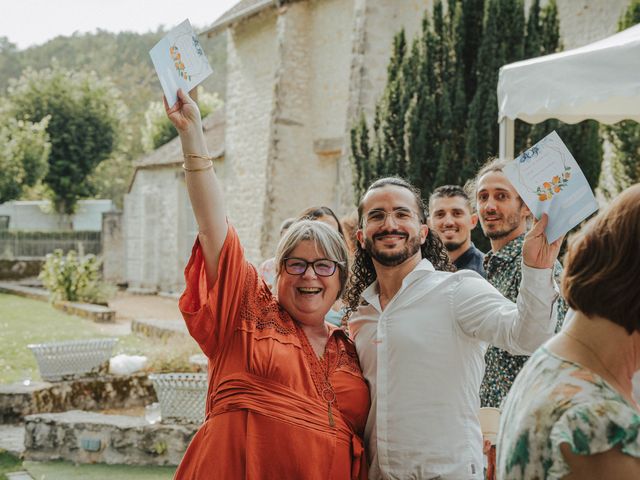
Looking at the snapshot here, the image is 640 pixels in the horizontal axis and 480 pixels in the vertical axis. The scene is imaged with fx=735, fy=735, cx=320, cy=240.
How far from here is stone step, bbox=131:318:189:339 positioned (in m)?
10.7

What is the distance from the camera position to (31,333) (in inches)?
517

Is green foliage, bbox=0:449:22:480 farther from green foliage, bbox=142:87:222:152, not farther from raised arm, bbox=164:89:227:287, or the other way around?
green foliage, bbox=142:87:222:152

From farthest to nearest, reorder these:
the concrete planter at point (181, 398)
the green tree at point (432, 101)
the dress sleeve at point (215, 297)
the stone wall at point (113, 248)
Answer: the stone wall at point (113, 248), the green tree at point (432, 101), the concrete planter at point (181, 398), the dress sleeve at point (215, 297)

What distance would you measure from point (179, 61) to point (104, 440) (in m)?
4.35

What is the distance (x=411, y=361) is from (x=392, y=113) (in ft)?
25.7

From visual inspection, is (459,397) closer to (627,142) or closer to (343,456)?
(343,456)

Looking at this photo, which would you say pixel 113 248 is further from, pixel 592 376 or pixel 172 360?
pixel 592 376

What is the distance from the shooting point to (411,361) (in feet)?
7.72

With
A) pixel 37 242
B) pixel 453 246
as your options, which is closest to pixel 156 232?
pixel 37 242

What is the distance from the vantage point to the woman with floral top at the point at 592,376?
132 centimetres

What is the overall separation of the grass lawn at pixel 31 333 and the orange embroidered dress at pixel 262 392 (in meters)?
7.06

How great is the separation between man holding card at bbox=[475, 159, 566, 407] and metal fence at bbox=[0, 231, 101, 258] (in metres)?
27.6

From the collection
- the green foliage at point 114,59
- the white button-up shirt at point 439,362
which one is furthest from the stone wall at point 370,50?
the green foliage at point 114,59

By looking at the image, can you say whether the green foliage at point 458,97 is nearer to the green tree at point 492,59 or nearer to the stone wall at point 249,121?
the green tree at point 492,59
